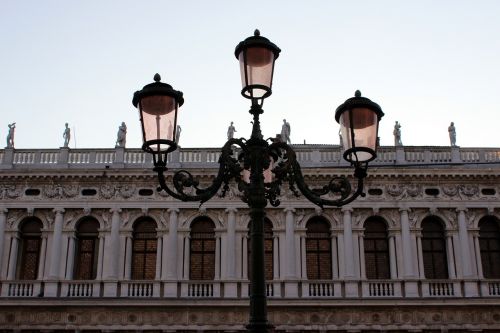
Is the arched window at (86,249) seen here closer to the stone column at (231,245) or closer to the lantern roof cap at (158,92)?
the stone column at (231,245)

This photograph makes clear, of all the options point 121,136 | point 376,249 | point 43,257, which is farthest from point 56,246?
point 376,249

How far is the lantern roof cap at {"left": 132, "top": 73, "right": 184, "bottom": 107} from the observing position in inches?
311

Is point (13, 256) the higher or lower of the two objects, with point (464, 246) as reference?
lower

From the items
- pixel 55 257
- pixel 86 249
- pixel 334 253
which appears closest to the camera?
pixel 55 257

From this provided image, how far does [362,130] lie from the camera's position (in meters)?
7.97

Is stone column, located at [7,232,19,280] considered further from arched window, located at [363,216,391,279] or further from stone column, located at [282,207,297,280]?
arched window, located at [363,216,391,279]

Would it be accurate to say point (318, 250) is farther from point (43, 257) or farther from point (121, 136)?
point (43, 257)

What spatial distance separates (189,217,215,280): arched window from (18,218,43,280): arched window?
553 cm

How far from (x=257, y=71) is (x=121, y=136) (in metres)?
18.7

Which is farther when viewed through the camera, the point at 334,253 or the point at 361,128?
the point at 334,253

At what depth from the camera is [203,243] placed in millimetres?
24859

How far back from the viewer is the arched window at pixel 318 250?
24406mm

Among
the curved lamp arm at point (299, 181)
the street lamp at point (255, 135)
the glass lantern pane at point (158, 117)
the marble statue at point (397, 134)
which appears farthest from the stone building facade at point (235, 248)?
the glass lantern pane at point (158, 117)

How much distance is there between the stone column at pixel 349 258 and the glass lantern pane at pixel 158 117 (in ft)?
55.9
